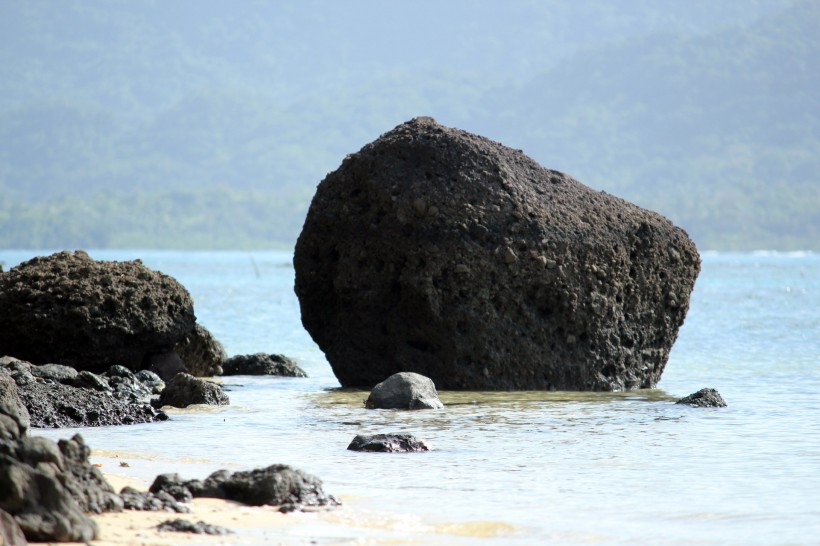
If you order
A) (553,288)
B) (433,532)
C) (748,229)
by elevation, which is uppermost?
(748,229)

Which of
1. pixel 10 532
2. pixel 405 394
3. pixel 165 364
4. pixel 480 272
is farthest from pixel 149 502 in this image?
pixel 165 364

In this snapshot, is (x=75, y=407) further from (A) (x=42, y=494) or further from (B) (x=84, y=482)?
(A) (x=42, y=494)

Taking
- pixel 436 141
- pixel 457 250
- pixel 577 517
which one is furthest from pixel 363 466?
pixel 436 141

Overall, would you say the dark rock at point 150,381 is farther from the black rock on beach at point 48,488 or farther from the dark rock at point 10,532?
the dark rock at point 10,532

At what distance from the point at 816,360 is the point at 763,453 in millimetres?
12947

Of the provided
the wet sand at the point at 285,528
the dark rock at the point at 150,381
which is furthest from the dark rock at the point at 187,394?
the wet sand at the point at 285,528

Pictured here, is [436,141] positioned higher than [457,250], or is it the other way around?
[436,141]

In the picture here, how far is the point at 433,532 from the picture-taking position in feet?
26.1

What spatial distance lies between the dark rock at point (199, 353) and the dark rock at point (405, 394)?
15.9 ft

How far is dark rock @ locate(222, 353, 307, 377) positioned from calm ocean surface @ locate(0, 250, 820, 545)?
0.73m

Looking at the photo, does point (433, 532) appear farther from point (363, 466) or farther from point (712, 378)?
point (712, 378)

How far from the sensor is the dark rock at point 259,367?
20.7m

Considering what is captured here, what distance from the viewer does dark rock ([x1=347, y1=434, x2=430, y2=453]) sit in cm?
1121

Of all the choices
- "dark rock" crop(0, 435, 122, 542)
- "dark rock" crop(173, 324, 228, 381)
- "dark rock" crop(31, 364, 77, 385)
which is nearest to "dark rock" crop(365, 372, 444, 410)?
"dark rock" crop(31, 364, 77, 385)
